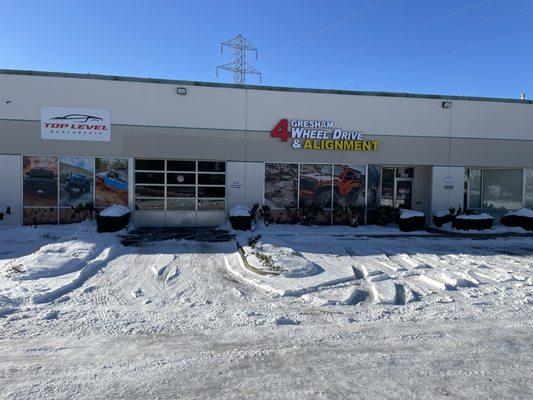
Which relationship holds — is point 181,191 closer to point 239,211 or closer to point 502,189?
point 239,211

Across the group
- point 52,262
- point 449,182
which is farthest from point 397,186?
point 52,262

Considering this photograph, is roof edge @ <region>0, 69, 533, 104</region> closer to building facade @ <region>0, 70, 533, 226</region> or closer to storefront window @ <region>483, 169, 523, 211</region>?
building facade @ <region>0, 70, 533, 226</region>

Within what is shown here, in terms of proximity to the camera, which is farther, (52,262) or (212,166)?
(212,166)

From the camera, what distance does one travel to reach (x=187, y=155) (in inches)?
658

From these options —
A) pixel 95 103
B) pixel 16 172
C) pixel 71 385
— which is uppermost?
pixel 95 103

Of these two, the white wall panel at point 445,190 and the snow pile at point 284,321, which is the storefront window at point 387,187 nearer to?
the white wall panel at point 445,190

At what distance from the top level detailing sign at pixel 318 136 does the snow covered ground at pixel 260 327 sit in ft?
24.5

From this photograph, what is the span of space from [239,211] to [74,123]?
7.14m

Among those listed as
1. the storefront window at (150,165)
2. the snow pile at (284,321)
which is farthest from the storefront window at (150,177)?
the snow pile at (284,321)

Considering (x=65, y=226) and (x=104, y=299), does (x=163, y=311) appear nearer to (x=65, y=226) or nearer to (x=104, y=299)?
(x=104, y=299)

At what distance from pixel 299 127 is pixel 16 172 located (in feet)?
36.2

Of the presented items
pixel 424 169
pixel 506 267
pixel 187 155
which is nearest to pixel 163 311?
pixel 506 267

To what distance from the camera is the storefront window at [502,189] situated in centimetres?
1948

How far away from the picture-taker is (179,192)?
17.0m
